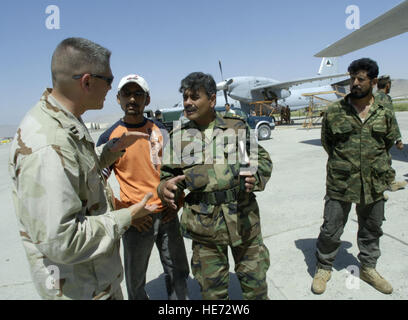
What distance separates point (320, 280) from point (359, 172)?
1.13 m

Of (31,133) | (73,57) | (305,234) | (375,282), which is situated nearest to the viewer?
(31,133)

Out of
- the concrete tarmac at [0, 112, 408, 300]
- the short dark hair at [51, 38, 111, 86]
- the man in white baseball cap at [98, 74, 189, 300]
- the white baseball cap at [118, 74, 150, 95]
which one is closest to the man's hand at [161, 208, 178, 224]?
the man in white baseball cap at [98, 74, 189, 300]

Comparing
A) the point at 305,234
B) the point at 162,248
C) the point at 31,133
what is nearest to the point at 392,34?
the point at 305,234

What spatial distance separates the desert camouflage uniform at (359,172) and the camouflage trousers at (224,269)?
3.42 feet

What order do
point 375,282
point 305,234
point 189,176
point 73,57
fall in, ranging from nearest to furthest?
1. point 73,57
2. point 189,176
3. point 375,282
4. point 305,234

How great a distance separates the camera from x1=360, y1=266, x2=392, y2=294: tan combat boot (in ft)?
7.57

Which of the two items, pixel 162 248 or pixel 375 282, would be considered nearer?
pixel 162 248

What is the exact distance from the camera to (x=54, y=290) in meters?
1.14

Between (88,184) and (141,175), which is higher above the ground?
(88,184)

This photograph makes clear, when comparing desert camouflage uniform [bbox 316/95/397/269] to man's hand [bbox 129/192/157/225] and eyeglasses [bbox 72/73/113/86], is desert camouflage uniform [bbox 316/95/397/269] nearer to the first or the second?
man's hand [bbox 129/192/157/225]

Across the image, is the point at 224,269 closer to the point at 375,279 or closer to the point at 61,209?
the point at 61,209
